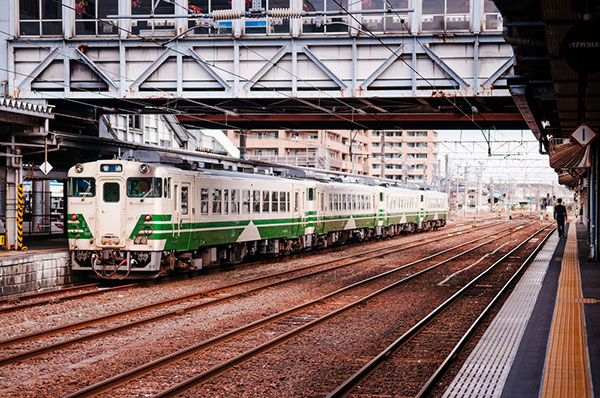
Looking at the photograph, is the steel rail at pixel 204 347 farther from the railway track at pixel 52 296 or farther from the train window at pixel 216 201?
the train window at pixel 216 201

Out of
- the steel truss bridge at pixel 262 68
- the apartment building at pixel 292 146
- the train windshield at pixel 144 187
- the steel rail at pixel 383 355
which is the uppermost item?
the apartment building at pixel 292 146

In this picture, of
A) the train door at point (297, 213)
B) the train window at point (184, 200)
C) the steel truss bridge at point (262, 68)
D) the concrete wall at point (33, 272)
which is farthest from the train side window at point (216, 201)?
the train door at point (297, 213)

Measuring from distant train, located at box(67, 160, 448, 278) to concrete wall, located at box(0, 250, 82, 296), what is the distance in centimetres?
35

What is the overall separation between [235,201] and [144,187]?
404 centimetres

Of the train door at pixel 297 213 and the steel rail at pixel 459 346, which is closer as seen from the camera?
the steel rail at pixel 459 346

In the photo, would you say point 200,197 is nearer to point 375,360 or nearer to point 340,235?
point 375,360

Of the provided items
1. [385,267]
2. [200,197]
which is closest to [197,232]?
[200,197]

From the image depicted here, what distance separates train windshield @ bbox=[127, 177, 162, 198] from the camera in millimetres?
16062

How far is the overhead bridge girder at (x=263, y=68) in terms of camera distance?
Answer: 20547mm

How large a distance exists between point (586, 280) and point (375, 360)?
8.43 meters

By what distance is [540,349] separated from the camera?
329 inches

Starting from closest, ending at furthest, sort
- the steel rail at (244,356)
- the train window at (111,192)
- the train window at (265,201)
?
the steel rail at (244,356)
the train window at (111,192)
the train window at (265,201)

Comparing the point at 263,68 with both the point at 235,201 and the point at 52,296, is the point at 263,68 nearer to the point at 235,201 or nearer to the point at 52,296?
the point at 235,201

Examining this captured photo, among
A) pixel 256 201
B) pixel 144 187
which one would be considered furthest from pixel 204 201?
pixel 256 201
